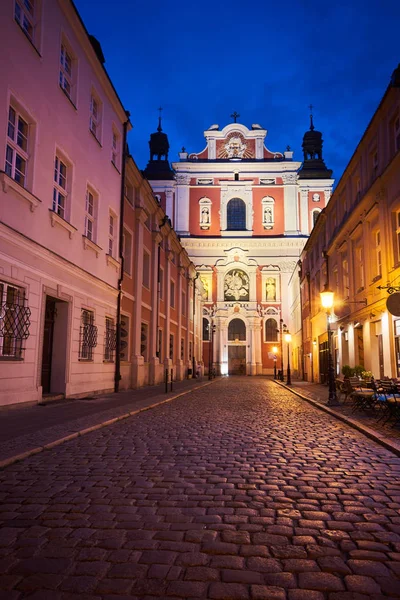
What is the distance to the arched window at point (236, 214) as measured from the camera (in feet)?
187

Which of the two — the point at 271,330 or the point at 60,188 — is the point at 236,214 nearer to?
the point at 271,330

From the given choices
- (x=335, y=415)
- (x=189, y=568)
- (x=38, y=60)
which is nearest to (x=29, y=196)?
(x=38, y=60)

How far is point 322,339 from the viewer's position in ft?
95.6

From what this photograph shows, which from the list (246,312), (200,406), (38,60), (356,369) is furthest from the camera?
(246,312)

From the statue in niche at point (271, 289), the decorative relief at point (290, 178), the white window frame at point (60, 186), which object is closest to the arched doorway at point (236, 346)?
the statue in niche at point (271, 289)

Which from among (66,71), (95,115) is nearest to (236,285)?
(95,115)

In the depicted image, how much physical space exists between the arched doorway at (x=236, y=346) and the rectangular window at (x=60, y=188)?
137 ft

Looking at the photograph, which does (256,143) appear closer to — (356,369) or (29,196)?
(356,369)

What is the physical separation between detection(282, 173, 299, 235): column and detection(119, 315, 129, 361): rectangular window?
1443 inches

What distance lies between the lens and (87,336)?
1639cm

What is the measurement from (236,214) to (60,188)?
4395 cm

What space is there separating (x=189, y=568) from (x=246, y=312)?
5188 cm

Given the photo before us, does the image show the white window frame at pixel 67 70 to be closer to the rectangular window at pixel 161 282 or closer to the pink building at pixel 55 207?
the pink building at pixel 55 207

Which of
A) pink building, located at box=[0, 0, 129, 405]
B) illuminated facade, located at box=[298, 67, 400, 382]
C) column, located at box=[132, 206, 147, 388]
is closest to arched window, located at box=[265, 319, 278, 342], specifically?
illuminated facade, located at box=[298, 67, 400, 382]
